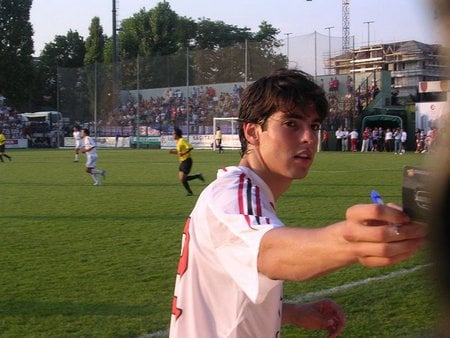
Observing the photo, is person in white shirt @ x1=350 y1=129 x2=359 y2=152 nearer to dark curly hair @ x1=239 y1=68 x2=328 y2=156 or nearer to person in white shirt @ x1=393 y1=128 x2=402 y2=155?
person in white shirt @ x1=393 y1=128 x2=402 y2=155

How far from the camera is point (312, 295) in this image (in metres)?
6.21

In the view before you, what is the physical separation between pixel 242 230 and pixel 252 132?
1.98 feet

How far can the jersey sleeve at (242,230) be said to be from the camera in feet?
4.41

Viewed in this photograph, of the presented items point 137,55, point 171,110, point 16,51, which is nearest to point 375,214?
point 171,110

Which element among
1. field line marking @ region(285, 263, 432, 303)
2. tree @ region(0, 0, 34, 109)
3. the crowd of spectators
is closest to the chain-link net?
the crowd of spectators

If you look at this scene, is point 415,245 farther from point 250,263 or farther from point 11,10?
point 11,10

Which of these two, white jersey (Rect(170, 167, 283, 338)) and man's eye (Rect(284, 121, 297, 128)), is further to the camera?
man's eye (Rect(284, 121, 297, 128))

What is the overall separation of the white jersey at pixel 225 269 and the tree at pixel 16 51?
6940 cm

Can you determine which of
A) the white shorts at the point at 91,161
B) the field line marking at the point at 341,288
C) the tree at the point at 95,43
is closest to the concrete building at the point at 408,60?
the field line marking at the point at 341,288

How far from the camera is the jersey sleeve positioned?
134cm

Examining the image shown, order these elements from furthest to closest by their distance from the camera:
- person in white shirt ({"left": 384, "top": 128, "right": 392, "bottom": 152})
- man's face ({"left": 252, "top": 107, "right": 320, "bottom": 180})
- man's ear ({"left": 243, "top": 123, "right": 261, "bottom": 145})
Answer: person in white shirt ({"left": 384, "top": 128, "right": 392, "bottom": 152}) → man's ear ({"left": 243, "top": 123, "right": 261, "bottom": 145}) → man's face ({"left": 252, "top": 107, "right": 320, "bottom": 180})

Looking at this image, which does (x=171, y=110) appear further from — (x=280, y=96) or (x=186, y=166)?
(x=280, y=96)

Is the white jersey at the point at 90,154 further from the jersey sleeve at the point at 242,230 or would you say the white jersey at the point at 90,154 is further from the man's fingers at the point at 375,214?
the man's fingers at the point at 375,214

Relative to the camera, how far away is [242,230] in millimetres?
1381
